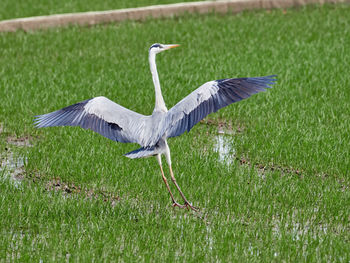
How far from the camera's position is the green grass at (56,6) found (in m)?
14.6

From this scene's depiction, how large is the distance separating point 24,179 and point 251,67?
4.86m

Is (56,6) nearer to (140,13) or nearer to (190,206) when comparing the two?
(140,13)

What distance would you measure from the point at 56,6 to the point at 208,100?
10.9 m

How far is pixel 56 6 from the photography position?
608 inches

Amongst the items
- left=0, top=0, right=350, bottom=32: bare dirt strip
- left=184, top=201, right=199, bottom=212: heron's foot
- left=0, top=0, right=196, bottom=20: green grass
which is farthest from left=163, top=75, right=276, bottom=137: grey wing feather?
left=0, top=0, right=196, bottom=20: green grass

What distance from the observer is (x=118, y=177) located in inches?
255

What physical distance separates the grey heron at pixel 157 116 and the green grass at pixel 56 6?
29.8 feet

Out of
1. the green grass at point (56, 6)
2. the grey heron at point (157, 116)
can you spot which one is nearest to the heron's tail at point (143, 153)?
the grey heron at point (157, 116)

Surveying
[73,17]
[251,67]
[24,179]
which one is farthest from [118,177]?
[73,17]

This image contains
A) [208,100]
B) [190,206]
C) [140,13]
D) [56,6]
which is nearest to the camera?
[208,100]

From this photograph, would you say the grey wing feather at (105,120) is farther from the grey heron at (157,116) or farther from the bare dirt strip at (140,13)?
the bare dirt strip at (140,13)

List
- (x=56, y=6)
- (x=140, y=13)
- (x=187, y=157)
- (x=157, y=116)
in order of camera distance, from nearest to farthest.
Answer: (x=157, y=116), (x=187, y=157), (x=140, y=13), (x=56, y=6)

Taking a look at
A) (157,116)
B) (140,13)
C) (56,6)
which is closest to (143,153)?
(157,116)

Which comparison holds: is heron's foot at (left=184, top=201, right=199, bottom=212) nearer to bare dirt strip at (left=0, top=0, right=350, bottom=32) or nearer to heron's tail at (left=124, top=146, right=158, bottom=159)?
heron's tail at (left=124, top=146, right=158, bottom=159)
